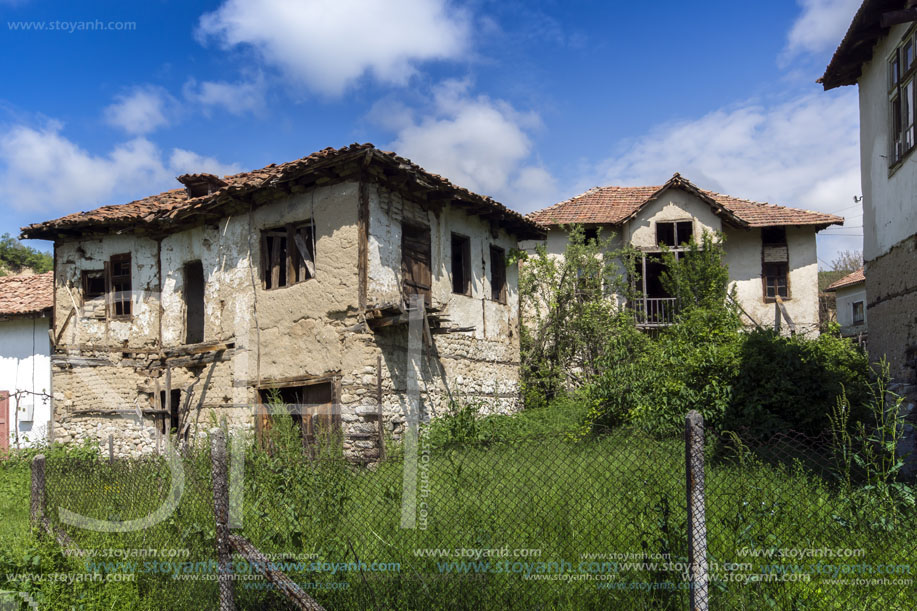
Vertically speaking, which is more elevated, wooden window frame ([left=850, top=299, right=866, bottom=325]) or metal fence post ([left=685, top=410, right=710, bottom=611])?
wooden window frame ([left=850, top=299, right=866, bottom=325])

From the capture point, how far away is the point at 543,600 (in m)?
4.64

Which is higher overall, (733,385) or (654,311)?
(654,311)

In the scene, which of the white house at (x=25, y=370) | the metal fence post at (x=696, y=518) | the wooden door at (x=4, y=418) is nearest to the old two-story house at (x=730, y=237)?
the white house at (x=25, y=370)

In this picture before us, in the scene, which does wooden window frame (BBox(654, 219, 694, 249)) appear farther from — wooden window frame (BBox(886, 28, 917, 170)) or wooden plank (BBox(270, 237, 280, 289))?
wooden plank (BBox(270, 237, 280, 289))

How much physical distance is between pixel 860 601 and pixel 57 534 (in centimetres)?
657

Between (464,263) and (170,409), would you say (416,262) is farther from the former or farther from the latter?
(170,409)

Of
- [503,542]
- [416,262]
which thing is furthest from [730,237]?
[503,542]

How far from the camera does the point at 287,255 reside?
12828 millimetres

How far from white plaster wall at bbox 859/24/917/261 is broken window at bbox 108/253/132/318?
1361cm

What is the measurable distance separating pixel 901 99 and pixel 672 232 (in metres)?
14.0

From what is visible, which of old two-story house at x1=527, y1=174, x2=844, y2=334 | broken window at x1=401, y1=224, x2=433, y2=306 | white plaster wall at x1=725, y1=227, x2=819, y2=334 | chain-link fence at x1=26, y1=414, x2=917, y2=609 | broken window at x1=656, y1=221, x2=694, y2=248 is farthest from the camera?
white plaster wall at x1=725, y1=227, x2=819, y2=334

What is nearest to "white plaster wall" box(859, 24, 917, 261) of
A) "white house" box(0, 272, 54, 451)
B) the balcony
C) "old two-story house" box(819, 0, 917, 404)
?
"old two-story house" box(819, 0, 917, 404)

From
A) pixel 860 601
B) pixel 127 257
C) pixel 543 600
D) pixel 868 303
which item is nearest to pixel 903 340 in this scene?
pixel 868 303

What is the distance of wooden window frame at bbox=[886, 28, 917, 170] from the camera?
8.17 m
